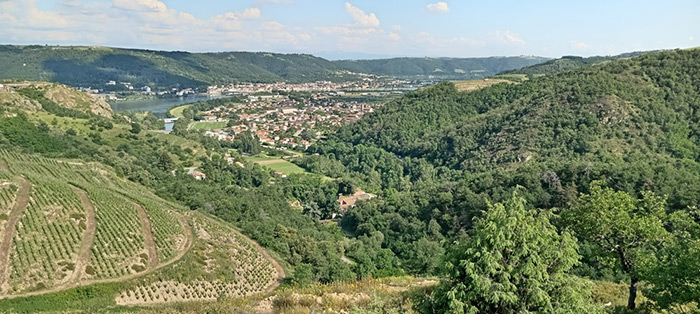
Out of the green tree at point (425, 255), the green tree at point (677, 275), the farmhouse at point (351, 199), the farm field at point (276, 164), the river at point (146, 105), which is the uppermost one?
the green tree at point (677, 275)

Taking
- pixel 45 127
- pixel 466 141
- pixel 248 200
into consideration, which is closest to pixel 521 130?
pixel 466 141

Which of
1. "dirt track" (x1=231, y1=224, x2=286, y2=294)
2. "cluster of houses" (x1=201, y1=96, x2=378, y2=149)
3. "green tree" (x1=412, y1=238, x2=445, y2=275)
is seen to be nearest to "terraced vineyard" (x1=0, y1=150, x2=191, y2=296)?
"dirt track" (x1=231, y1=224, x2=286, y2=294)

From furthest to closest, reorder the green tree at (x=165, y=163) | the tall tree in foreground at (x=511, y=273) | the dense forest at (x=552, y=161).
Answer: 1. the green tree at (x=165, y=163)
2. the dense forest at (x=552, y=161)
3. the tall tree in foreground at (x=511, y=273)

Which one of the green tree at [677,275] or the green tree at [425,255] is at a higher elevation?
the green tree at [677,275]

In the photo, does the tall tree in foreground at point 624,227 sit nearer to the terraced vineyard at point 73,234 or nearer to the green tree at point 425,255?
the green tree at point 425,255

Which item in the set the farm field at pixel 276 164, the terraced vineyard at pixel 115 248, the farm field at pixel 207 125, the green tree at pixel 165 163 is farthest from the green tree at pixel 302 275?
the farm field at pixel 207 125

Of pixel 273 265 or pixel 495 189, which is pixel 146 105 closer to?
pixel 273 265

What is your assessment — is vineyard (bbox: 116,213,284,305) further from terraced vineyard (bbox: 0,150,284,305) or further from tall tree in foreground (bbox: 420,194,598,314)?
tall tree in foreground (bbox: 420,194,598,314)
